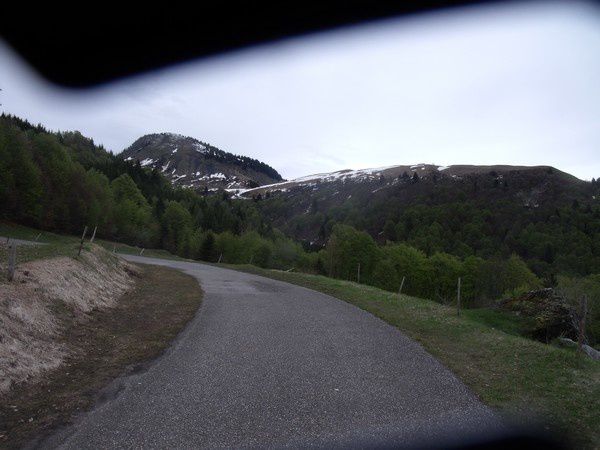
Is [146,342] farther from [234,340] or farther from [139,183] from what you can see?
[139,183]

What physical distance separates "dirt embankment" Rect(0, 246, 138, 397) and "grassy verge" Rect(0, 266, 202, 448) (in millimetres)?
201

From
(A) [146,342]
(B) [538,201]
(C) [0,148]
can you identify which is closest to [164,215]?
(C) [0,148]

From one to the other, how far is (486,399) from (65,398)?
6058 millimetres

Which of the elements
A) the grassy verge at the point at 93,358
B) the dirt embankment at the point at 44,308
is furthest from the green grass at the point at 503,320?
the dirt embankment at the point at 44,308

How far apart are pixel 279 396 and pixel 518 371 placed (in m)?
4.70

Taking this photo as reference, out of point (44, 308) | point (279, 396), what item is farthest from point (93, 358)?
point (279, 396)

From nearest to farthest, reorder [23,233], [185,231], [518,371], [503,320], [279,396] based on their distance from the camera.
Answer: [279,396] < [518,371] < [503,320] < [23,233] < [185,231]

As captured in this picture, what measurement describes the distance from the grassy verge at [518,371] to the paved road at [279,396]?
51 centimetres

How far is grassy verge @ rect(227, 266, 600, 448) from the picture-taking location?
544 cm

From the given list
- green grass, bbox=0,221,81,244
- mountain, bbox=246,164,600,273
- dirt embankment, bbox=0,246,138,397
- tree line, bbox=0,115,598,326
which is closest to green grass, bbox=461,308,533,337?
dirt embankment, bbox=0,246,138,397

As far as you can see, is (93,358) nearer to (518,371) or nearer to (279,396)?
(279,396)

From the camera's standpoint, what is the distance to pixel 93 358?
23.7 feet

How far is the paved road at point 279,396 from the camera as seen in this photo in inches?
178

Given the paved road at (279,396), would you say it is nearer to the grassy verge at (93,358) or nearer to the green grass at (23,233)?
the grassy verge at (93,358)
